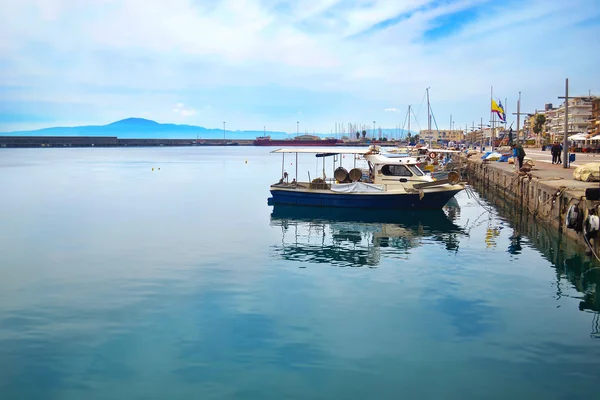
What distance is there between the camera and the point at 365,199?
92.9 ft

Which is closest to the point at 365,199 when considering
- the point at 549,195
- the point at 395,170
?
the point at 395,170

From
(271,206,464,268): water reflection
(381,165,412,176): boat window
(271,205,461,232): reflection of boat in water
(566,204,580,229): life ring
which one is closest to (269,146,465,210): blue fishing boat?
(381,165,412,176): boat window

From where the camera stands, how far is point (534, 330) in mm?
11531

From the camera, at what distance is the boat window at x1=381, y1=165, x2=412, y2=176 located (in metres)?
29.1

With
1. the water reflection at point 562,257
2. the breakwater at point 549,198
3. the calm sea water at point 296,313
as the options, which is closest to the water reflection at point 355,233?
the calm sea water at point 296,313

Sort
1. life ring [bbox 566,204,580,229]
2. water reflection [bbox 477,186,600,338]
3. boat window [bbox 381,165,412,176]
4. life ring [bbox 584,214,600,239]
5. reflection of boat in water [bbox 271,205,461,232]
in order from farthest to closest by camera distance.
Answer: boat window [bbox 381,165,412,176], reflection of boat in water [bbox 271,205,461,232], life ring [bbox 566,204,580,229], life ring [bbox 584,214,600,239], water reflection [bbox 477,186,600,338]

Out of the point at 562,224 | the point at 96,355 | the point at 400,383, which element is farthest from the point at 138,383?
the point at 562,224

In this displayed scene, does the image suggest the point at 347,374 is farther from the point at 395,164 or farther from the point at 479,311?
the point at 395,164

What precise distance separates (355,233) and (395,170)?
6735 mm

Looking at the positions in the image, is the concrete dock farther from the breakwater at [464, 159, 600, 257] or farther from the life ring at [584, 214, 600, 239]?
the life ring at [584, 214, 600, 239]

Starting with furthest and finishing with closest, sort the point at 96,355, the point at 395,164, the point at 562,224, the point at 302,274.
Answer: the point at 395,164, the point at 562,224, the point at 302,274, the point at 96,355

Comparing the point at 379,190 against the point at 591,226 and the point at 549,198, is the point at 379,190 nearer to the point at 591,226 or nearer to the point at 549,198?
the point at 549,198

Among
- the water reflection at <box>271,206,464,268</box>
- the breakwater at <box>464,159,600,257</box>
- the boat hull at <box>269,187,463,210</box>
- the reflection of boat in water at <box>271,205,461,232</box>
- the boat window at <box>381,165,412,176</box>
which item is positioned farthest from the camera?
the boat window at <box>381,165,412,176</box>

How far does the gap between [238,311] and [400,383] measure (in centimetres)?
478
